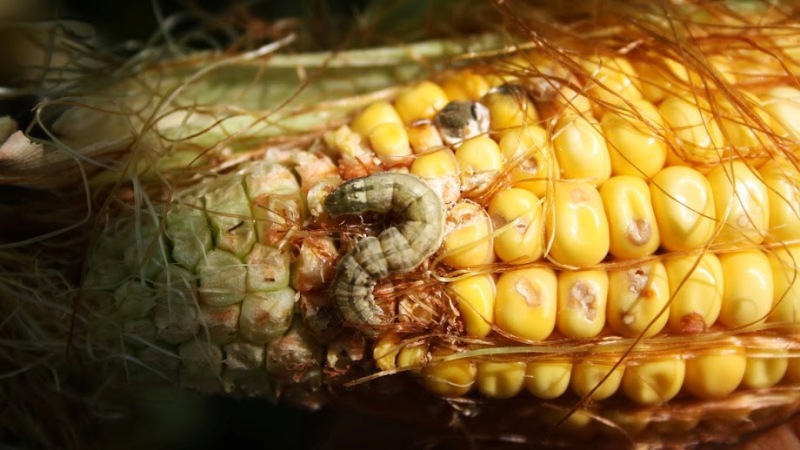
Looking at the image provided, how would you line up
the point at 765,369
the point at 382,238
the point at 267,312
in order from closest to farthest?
the point at 382,238 < the point at 267,312 < the point at 765,369

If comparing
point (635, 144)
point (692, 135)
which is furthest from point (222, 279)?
point (692, 135)

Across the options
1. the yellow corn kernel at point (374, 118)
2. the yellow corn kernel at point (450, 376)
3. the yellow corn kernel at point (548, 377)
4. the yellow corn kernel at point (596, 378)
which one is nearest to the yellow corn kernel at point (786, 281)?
the yellow corn kernel at point (596, 378)

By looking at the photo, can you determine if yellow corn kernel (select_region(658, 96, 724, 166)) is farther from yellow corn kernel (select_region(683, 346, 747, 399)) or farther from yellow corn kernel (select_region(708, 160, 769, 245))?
yellow corn kernel (select_region(683, 346, 747, 399))

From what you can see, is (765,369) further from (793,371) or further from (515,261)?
(515,261)

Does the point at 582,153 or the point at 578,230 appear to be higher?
the point at 582,153

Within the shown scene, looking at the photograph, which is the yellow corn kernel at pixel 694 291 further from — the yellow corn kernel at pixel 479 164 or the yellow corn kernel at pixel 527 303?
the yellow corn kernel at pixel 479 164

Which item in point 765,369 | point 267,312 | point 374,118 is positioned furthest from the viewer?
point 374,118
